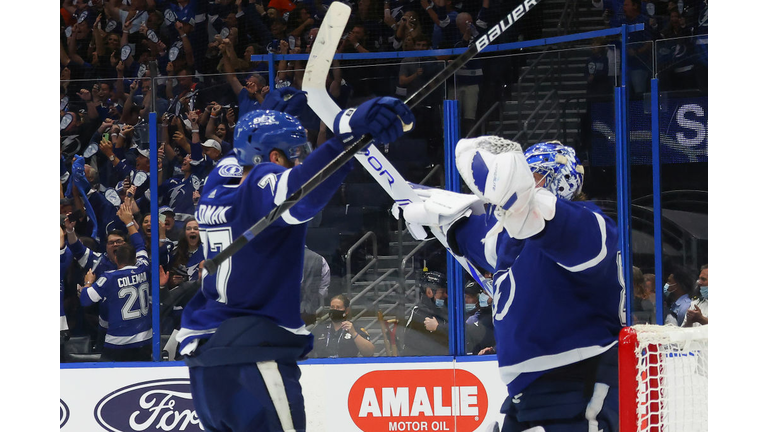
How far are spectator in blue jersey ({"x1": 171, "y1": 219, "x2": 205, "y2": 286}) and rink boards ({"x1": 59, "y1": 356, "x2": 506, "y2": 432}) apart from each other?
358 mm

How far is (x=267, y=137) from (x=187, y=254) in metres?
0.72

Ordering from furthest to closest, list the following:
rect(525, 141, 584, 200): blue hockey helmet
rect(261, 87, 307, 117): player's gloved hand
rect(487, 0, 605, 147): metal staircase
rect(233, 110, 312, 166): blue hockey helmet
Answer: rect(487, 0, 605, 147): metal staircase
rect(261, 87, 307, 117): player's gloved hand
rect(233, 110, 312, 166): blue hockey helmet
rect(525, 141, 584, 200): blue hockey helmet

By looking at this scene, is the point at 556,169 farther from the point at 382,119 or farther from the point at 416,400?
the point at 416,400

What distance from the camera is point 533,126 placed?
3244 mm

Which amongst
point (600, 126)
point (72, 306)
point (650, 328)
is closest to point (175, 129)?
point (72, 306)

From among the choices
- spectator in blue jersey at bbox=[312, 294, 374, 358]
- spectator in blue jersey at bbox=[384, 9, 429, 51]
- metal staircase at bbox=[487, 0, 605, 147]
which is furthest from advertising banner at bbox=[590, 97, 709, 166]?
spectator in blue jersey at bbox=[312, 294, 374, 358]

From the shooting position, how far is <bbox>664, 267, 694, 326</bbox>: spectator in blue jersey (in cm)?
318

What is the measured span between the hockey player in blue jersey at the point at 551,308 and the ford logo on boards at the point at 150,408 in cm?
130

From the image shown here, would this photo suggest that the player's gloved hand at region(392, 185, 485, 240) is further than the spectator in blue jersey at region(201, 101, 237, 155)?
No

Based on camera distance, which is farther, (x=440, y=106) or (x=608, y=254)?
(x=440, y=106)

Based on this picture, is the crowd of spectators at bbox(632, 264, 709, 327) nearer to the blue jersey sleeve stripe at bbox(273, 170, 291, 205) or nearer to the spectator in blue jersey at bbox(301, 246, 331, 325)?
the spectator in blue jersey at bbox(301, 246, 331, 325)

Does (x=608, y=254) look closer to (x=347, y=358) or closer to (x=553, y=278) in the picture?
(x=553, y=278)

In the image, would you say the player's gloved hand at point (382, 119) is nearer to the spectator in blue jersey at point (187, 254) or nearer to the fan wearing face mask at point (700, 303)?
the spectator in blue jersey at point (187, 254)

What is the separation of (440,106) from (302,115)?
0.57 m
